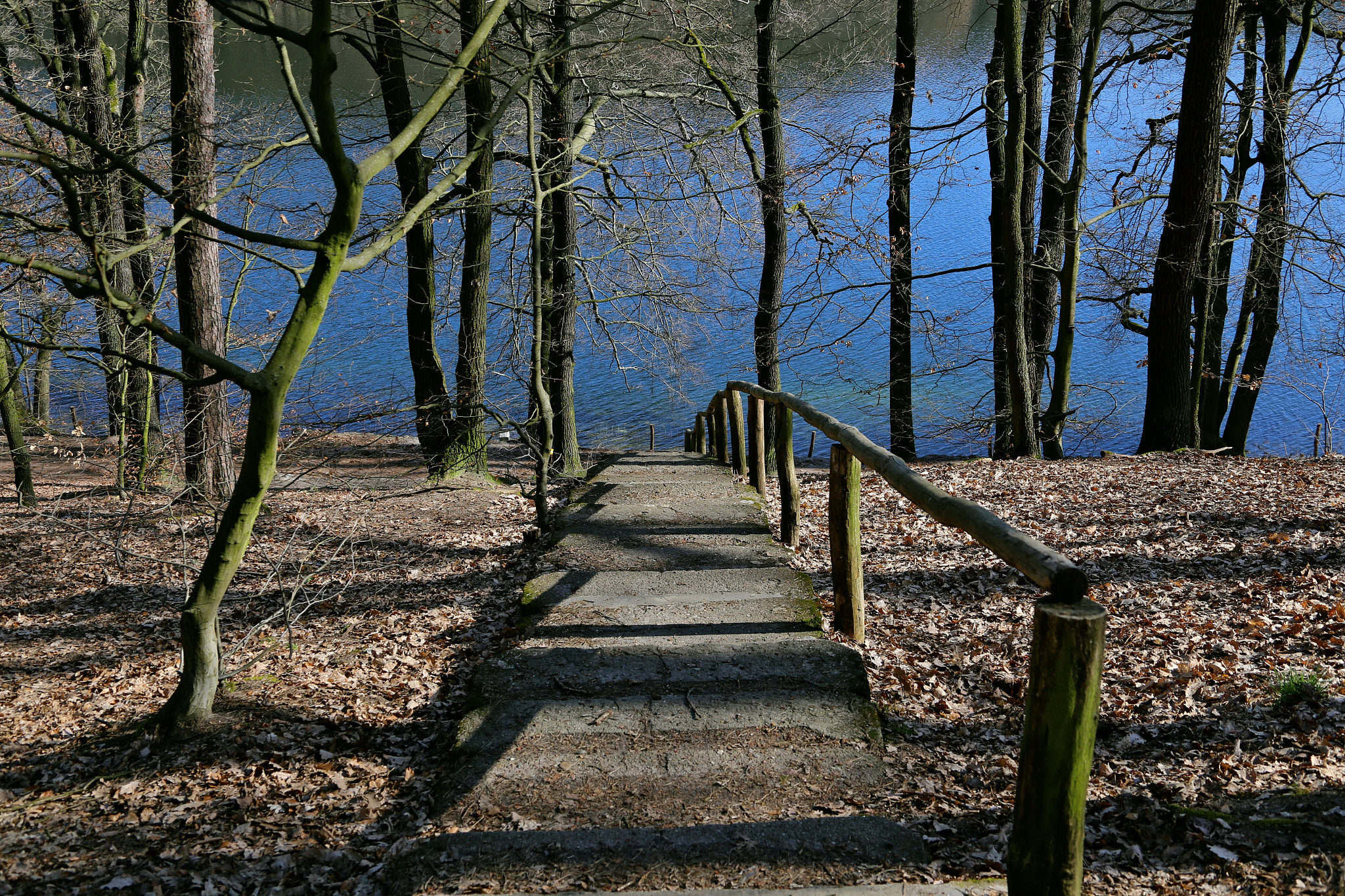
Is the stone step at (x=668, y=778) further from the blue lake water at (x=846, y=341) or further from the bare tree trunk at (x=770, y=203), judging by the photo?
the blue lake water at (x=846, y=341)

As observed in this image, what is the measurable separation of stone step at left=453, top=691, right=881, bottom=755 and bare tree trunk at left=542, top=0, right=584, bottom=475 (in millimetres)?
7602

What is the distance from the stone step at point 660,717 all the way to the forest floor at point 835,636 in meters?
0.22

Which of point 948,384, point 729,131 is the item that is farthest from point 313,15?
point 948,384

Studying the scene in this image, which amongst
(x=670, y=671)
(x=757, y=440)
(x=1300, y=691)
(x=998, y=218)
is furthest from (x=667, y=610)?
(x=998, y=218)

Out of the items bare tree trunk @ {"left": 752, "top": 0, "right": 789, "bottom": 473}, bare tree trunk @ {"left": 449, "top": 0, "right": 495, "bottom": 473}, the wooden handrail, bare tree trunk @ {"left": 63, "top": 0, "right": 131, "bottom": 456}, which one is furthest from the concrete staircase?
bare tree trunk @ {"left": 752, "top": 0, "right": 789, "bottom": 473}

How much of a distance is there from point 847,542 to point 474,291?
22.8 ft

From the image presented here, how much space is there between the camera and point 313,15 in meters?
3.64

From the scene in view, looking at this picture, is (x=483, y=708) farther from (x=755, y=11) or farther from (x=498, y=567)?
(x=755, y=11)

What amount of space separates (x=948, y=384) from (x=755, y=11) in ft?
48.9

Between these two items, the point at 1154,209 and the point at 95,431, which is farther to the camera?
the point at 95,431

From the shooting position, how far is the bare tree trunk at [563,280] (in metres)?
11.5

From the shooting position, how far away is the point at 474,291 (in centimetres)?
1048

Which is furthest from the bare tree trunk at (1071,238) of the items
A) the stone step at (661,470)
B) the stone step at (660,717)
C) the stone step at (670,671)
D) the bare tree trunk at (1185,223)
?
the stone step at (660,717)

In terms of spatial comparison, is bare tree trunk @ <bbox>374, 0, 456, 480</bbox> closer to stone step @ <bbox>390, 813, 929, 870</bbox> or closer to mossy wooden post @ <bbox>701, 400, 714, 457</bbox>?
mossy wooden post @ <bbox>701, 400, 714, 457</bbox>
